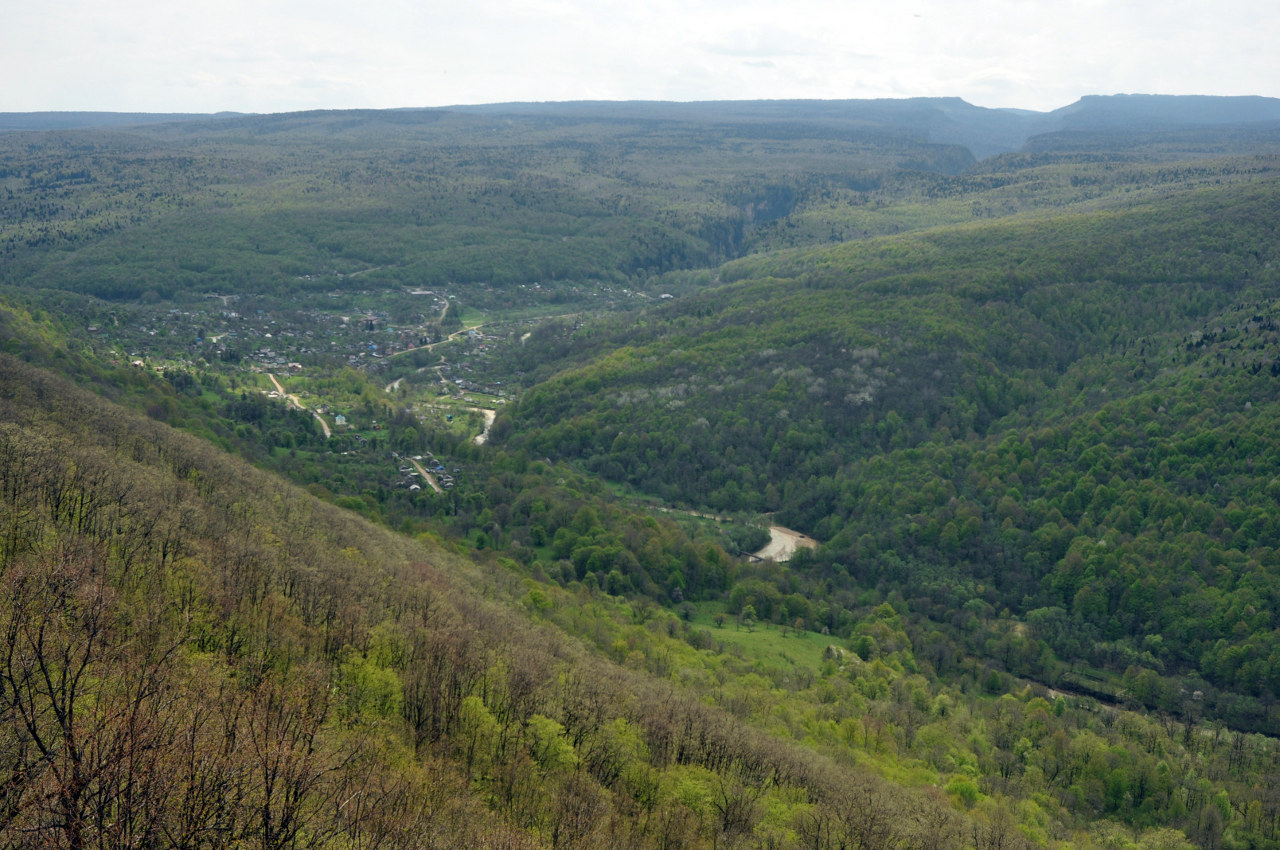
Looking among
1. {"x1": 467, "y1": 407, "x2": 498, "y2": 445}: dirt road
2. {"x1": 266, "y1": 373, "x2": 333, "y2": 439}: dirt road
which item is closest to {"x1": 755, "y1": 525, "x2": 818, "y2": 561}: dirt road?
{"x1": 467, "y1": 407, "x2": 498, "y2": 445}: dirt road

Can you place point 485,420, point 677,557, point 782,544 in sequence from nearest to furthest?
point 677,557
point 782,544
point 485,420

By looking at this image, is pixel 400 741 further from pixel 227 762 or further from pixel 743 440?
pixel 743 440

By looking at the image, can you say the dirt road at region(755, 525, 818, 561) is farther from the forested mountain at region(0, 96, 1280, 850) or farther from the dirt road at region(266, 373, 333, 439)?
the dirt road at region(266, 373, 333, 439)

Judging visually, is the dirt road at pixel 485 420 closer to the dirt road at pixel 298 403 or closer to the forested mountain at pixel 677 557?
the forested mountain at pixel 677 557

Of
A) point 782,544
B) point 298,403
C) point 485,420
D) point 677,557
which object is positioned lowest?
point 782,544

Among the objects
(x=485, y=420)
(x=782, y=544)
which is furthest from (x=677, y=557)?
(x=485, y=420)

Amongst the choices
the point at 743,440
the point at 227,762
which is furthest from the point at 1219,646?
the point at 227,762

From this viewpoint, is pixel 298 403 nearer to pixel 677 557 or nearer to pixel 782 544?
pixel 677 557

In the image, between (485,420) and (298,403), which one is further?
(485,420)

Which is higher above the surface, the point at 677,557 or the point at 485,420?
the point at 485,420
